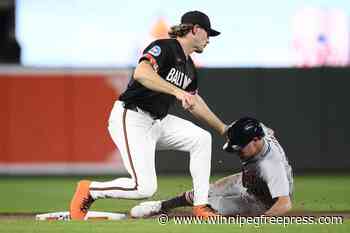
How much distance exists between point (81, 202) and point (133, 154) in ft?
1.97

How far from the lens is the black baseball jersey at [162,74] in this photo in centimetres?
752

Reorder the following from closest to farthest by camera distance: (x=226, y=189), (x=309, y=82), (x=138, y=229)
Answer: (x=138, y=229)
(x=226, y=189)
(x=309, y=82)

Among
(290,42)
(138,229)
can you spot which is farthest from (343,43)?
(138,229)

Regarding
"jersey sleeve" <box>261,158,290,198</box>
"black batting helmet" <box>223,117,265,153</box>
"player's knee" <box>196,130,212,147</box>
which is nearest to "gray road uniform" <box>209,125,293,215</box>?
"jersey sleeve" <box>261,158,290,198</box>

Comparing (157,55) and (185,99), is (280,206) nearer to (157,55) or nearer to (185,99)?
(185,99)

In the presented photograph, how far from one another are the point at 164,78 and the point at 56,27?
7.94 meters

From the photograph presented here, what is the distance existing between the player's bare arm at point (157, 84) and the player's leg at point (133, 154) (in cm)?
44

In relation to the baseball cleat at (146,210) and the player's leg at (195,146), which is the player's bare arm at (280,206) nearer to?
the player's leg at (195,146)

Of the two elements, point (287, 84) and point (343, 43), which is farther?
point (343, 43)

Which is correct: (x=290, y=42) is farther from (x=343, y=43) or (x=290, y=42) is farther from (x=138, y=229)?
(x=138, y=229)

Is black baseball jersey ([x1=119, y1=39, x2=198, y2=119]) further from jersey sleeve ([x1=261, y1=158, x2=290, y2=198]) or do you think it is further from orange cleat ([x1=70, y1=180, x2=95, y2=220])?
jersey sleeve ([x1=261, y1=158, x2=290, y2=198])

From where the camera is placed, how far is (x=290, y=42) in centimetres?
1575

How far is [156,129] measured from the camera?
7.77 m

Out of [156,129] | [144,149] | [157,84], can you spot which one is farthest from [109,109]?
[157,84]
